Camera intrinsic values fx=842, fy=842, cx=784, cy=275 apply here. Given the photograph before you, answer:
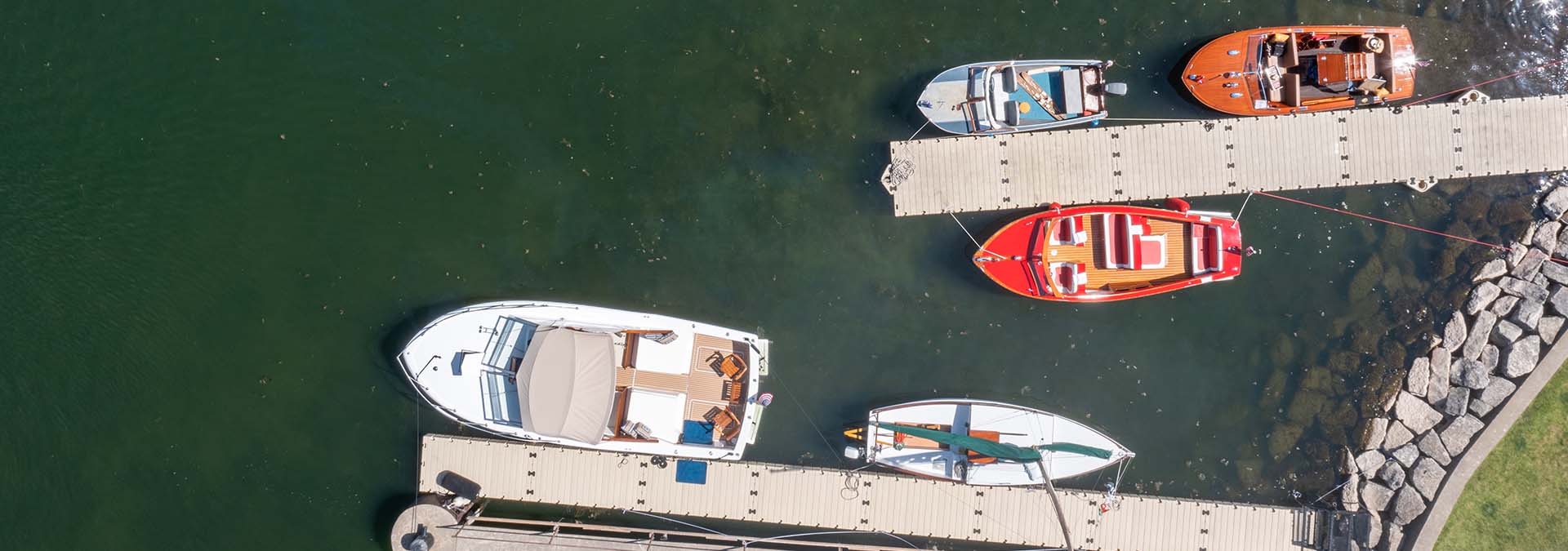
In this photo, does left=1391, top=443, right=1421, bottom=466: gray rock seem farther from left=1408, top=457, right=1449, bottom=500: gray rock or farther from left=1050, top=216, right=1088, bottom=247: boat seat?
left=1050, top=216, right=1088, bottom=247: boat seat

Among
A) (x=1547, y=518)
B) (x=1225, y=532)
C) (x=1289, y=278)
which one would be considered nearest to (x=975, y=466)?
(x=1225, y=532)

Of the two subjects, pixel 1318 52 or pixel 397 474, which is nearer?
pixel 1318 52

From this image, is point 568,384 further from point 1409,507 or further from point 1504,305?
point 1504,305

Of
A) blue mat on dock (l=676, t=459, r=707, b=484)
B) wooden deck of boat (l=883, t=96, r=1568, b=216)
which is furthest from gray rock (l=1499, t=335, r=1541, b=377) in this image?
blue mat on dock (l=676, t=459, r=707, b=484)

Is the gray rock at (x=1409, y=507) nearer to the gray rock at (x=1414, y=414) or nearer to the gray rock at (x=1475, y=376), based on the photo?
the gray rock at (x=1414, y=414)

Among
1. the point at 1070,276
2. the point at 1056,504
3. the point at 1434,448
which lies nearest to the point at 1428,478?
the point at 1434,448

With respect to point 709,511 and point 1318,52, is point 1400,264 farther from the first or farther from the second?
point 709,511
